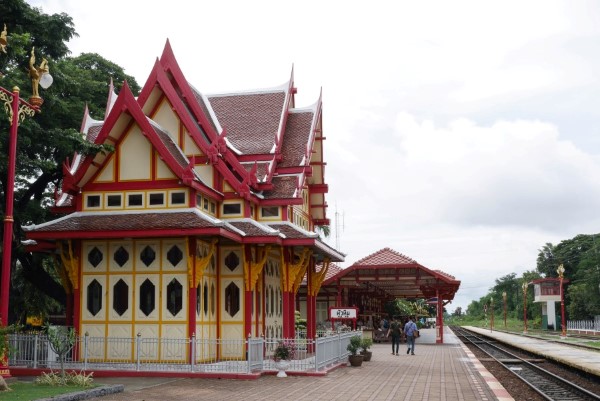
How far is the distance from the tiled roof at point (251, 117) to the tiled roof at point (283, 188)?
4.04 ft

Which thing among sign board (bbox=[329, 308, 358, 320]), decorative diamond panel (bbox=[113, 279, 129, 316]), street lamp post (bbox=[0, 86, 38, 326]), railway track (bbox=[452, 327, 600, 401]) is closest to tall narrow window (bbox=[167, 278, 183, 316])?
decorative diamond panel (bbox=[113, 279, 129, 316])

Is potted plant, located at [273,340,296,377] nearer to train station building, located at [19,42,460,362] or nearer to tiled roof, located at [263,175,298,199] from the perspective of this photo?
train station building, located at [19,42,460,362]

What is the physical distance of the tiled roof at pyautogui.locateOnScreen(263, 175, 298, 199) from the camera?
83.3 ft

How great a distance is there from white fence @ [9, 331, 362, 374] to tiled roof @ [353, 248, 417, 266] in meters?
15.9

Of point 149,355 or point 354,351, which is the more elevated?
point 149,355

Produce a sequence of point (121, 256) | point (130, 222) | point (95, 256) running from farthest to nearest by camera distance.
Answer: point (95, 256) → point (121, 256) → point (130, 222)

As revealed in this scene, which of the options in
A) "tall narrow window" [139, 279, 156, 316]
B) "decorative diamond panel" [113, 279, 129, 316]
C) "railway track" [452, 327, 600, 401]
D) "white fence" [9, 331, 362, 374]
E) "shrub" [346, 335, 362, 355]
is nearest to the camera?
"railway track" [452, 327, 600, 401]

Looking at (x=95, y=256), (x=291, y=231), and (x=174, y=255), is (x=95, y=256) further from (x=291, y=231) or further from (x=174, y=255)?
(x=291, y=231)

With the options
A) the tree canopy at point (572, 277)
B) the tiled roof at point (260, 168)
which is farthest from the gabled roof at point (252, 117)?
the tree canopy at point (572, 277)

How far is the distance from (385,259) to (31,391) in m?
25.2

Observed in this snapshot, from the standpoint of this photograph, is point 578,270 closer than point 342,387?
No

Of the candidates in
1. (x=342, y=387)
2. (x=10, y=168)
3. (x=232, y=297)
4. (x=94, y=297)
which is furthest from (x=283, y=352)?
(x=10, y=168)

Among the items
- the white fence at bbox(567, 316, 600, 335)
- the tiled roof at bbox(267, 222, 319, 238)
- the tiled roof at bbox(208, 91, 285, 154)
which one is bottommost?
the white fence at bbox(567, 316, 600, 335)

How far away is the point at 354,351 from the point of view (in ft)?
76.1
